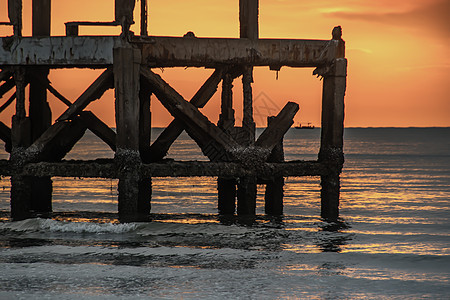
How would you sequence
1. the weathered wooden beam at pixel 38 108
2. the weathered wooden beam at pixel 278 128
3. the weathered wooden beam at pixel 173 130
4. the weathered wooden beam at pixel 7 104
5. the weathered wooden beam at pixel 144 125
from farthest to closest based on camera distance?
the weathered wooden beam at pixel 7 104
the weathered wooden beam at pixel 38 108
the weathered wooden beam at pixel 144 125
the weathered wooden beam at pixel 173 130
the weathered wooden beam at pixel 278 128

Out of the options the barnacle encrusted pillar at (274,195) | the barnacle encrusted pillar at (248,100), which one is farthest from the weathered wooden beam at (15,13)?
the barnacle encrusted pillar at (274,195)

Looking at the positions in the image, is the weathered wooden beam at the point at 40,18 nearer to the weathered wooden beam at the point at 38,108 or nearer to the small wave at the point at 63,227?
the weathered wooden beam at the point at 38,108

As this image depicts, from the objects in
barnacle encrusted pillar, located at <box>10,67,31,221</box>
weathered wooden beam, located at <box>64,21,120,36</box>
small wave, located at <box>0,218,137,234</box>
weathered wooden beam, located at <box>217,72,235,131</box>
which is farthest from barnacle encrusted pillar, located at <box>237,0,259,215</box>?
barnacle encrusted pillar, located at <box>10,67,31,221</box>

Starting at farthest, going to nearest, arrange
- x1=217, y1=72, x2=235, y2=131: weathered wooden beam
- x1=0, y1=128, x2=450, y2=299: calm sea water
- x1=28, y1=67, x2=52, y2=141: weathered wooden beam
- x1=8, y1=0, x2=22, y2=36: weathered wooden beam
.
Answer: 1. x1=28, y1=67, x2=52, y2=141: weathered wooden beam
2. x1=217, y1=72, x2=235, y2=131: weathered wooden beam
3. x1=8, y1=0, x2=22, y2=36: weathered wooden beam
4. x1=0, y1=128, x2=450, y2=299: calm sea water

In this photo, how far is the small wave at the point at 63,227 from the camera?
462 inches

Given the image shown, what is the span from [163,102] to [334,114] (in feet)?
10.4

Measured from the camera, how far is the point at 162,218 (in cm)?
1393

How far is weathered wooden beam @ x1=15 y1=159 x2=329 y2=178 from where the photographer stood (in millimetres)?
11242

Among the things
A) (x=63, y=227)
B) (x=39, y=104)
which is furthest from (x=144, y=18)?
(x=63, y=227)

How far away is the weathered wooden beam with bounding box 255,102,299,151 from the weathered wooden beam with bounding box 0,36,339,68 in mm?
1023

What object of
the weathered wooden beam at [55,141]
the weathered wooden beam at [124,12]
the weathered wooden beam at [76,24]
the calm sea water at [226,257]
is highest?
the weathered wooden beam at [124,12]

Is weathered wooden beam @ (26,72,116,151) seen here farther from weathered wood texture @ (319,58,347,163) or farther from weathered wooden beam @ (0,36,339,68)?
weathered wood texture @ (319,58,347,163)

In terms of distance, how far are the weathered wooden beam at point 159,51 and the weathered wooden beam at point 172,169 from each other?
68.2 inches

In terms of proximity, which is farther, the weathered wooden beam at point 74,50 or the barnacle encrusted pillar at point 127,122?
the weathered wooden beam at point 74,50
